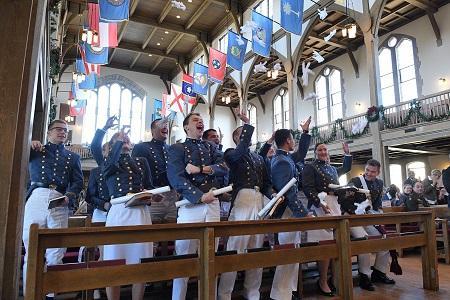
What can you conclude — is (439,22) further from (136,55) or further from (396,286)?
(136,55)

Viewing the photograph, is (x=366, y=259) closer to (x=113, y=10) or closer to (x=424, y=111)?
(x=113, y=10)

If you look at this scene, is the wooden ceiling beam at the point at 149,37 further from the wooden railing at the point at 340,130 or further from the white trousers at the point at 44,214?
the white trousers at the point at 44,214

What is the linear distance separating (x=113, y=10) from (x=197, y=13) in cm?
948

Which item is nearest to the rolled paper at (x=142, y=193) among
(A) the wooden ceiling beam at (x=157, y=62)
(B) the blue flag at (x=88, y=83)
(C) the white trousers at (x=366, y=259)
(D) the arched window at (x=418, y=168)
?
(C) the white trousers at (x=366, y=259)

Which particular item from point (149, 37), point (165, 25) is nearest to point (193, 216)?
point (165, 25)

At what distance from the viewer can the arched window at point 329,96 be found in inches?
642

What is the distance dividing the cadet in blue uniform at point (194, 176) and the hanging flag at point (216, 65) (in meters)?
8.82

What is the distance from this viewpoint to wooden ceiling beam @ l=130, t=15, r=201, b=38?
15.9 m

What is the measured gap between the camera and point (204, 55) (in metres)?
18.5

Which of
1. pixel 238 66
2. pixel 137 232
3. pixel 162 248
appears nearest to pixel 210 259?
pixel 137 232

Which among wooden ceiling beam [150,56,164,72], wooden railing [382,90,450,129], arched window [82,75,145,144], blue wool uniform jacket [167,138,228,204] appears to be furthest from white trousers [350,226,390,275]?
wooden ceiling beam [150,56,164,72]

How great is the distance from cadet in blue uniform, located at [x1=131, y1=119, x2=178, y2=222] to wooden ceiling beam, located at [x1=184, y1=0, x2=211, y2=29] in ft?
42.2

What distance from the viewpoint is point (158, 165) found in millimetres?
3645

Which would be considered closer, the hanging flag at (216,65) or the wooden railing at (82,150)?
the hanging flag at (216,65)
